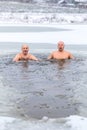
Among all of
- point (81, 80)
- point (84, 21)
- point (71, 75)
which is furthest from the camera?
point (84, 21)

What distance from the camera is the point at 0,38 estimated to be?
18.7 meters

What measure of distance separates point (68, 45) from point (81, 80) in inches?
286

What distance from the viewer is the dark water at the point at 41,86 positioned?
23.8 ft

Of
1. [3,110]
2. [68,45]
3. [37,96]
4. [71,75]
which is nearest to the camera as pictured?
[3,110]

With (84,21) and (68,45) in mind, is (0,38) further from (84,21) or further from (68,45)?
(84,21)

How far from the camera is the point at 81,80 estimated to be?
382 inches

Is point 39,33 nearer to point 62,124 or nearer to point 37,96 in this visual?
point 37,96

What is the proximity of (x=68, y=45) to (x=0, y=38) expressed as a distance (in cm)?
351

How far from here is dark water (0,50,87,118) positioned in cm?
725

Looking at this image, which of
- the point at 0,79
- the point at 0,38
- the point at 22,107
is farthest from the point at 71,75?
the point at 0,38

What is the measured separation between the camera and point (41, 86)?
29.9 feet

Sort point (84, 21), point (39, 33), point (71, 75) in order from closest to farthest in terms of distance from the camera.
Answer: point (71, 75) → point (39, 33) → point (84, 21)

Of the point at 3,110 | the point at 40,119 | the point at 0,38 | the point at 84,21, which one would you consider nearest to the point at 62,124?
the point at 40,119

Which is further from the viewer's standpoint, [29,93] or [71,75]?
[71,75]
